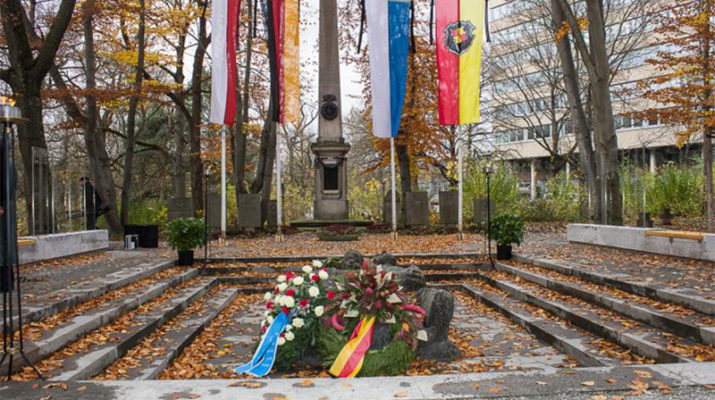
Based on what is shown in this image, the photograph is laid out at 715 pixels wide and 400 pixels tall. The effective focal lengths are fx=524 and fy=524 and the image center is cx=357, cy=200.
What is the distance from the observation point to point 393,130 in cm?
1505

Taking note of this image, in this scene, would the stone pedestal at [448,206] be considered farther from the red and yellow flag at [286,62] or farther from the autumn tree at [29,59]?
the autumn tree at [29,59]

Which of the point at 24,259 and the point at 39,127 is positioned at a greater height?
the point at 39,127

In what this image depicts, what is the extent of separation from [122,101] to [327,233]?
9.37m

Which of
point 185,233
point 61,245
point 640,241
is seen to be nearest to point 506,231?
point 640,241

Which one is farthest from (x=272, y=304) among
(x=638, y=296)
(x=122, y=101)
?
(x=122, y=101)

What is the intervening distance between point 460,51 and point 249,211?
8.52 meters

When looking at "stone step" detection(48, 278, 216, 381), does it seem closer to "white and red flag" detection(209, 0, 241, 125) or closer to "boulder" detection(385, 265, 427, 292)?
"boulder" detection(385, 265, 427, 292)

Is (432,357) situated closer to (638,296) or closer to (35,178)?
(638,296)

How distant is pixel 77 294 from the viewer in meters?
6.95

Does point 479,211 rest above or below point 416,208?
below

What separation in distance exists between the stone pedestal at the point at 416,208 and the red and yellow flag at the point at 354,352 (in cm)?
1311

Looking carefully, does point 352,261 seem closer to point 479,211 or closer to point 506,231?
point 506,231

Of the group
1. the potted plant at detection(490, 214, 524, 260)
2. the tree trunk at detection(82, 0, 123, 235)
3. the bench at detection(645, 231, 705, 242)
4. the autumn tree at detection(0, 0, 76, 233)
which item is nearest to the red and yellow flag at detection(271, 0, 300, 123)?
the autumn tree at detection(0, 0, 76, 233)

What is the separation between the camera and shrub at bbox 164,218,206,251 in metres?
11.0
